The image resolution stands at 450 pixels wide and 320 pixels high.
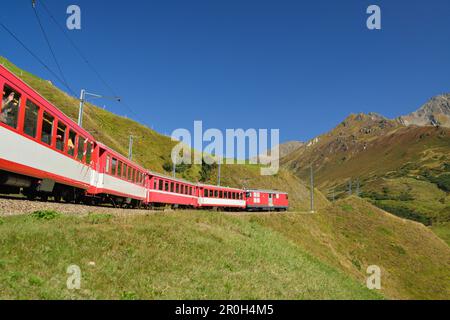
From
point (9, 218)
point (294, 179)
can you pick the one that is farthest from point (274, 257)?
point (294, 179)

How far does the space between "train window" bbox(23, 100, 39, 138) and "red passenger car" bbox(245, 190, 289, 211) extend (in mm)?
42602

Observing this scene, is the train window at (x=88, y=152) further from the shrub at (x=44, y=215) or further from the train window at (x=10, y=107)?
the train window at (x=10, y=107)

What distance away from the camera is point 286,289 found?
1076 cm

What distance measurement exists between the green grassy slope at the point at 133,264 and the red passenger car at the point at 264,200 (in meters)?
39.2

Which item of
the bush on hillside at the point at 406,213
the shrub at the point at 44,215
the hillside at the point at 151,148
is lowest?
the shrub at the point at 44,215

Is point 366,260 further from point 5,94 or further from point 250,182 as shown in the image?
point 250,182

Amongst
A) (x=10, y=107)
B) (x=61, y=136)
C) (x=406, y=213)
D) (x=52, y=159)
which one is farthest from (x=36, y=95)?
(x=406, y=213)

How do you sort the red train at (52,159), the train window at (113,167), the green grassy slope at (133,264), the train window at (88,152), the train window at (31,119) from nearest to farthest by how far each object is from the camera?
the green grassy slope at (133,264) → the red train at (52,159) → the train window at (31,119) → the train window at (88,152) → the train window at (113,167)

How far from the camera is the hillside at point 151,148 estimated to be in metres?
82.8

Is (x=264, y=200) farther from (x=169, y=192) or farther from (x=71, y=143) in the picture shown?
(x=71, y=143)

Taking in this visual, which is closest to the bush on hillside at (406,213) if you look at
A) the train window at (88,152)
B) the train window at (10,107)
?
the train window at (88,152)

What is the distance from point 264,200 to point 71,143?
4204 centimetres

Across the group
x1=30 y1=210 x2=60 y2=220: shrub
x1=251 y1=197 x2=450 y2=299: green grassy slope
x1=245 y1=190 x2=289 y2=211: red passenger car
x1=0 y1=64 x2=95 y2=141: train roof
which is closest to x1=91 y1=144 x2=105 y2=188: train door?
x1=0 y1=64 x2=95 y2=141: train roof

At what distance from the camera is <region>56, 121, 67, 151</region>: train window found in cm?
1574
